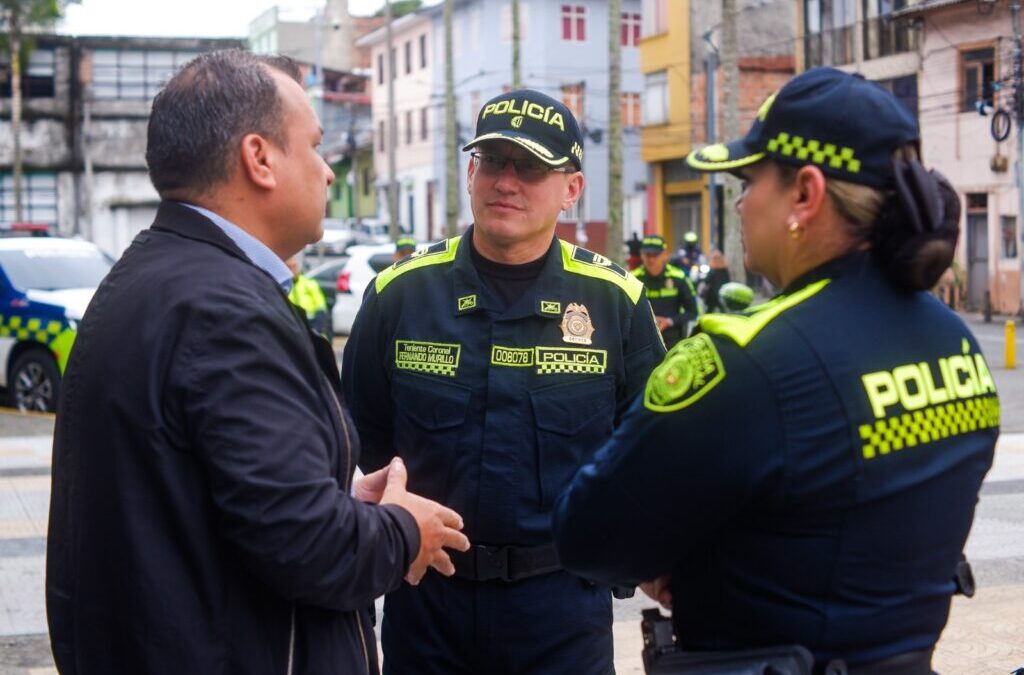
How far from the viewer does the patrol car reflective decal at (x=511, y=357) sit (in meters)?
3.78

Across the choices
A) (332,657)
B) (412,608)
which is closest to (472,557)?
(412,608)

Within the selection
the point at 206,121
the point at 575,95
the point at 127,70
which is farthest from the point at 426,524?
the point at 127,70

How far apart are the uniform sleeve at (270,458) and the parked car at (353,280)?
66.1ft

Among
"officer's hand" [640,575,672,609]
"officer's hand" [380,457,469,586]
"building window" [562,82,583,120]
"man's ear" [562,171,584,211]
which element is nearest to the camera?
"officer's hand" [640,575,672,609]

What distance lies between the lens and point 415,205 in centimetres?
6353

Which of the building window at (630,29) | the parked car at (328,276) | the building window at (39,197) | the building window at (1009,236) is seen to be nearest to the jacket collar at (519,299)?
the parked car at (328,276)

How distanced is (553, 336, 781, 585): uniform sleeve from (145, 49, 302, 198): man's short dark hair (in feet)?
2.92

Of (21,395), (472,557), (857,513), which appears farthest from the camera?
(21,395)

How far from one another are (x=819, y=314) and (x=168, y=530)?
1.16 metres

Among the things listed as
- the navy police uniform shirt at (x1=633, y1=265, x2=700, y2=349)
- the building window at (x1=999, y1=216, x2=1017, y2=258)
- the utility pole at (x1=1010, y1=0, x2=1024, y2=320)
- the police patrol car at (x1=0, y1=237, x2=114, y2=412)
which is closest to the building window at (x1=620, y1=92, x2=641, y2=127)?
the building window at (x1=999, y1=216, x2=1017, y2=258)

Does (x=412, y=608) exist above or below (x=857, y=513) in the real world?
below

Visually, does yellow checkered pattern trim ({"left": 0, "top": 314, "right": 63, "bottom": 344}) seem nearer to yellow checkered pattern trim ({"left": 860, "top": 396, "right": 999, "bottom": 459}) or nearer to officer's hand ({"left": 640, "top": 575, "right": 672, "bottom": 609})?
officer's hand ({"left": 640, "top": 575, "right": 672, "bottom": 609})

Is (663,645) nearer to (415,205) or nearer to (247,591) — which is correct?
(247,591)

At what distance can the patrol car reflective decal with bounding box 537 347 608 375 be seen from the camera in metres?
3.79
